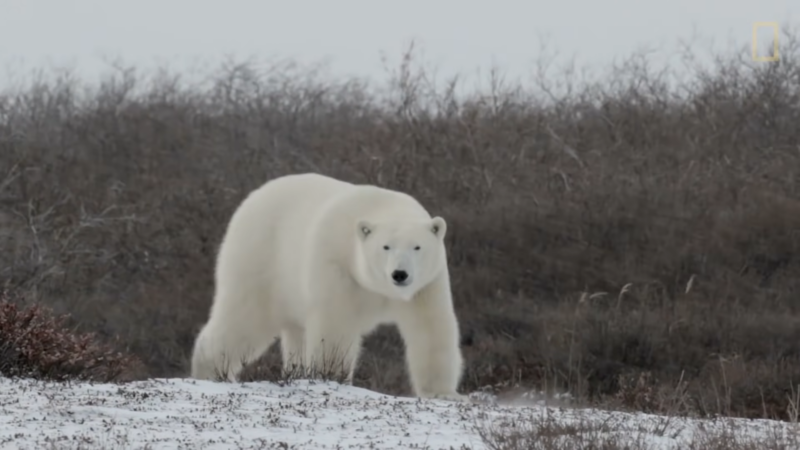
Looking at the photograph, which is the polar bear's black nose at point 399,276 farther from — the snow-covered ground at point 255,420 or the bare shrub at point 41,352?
the bare shrub at point 41,352

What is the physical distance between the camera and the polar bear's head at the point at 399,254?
623 cm

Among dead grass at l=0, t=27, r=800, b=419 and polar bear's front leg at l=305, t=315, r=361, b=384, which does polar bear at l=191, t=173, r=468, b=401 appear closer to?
polar bear's front leg at l=305, t=315, r=361, b=384

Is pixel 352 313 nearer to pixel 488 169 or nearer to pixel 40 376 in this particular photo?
pixel 40 376

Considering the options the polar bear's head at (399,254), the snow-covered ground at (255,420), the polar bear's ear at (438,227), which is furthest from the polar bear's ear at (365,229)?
the snow-covered ground at (255,420)

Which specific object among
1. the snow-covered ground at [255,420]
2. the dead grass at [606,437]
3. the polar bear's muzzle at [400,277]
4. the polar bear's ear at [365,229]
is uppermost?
the polar bear's ear at [365,229]

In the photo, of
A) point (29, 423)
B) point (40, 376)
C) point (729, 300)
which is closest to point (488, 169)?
point (729, 300)

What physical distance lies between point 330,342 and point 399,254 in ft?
1.78

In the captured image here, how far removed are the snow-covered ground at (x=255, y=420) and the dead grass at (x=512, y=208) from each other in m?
4.62

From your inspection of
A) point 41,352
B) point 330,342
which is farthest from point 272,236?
point 41,352

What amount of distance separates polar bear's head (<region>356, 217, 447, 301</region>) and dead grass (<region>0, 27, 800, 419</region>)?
3.36 meters

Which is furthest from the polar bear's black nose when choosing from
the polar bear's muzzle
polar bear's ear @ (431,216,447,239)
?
polar bear's ear @ (431,216,447,239)

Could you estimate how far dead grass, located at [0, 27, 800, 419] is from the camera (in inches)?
456

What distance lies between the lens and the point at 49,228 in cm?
1559

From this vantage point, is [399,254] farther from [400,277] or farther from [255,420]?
[255,420]
